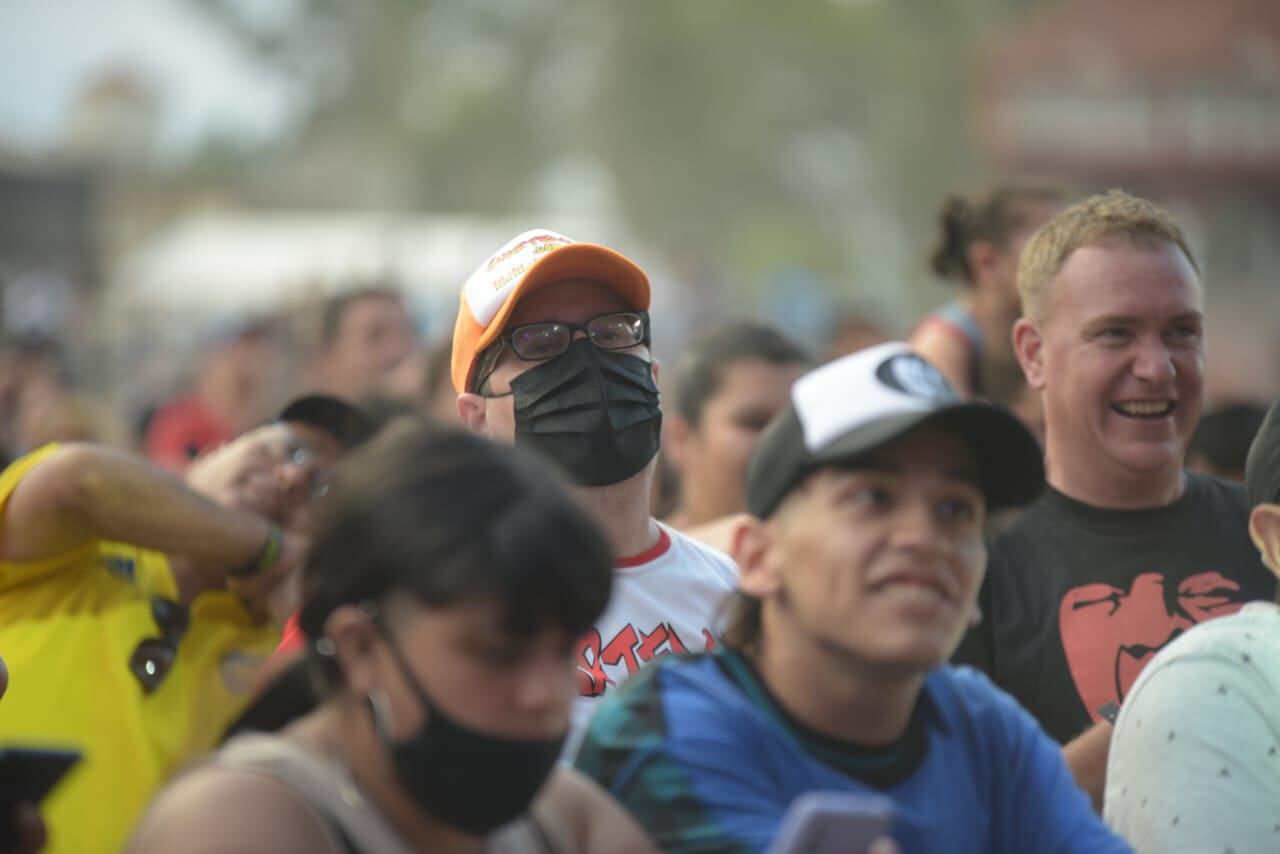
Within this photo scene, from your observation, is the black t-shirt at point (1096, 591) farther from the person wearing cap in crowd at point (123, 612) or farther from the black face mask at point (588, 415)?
the person wearing cap in crowd at point (123, 612)

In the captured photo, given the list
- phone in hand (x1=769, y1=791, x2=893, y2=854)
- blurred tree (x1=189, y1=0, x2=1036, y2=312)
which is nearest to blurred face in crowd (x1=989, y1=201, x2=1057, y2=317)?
phone in hand (x1=769, y1=791, x2=893, y2=854)

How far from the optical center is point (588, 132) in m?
90.6

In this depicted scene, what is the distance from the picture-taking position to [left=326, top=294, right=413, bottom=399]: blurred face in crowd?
9.41m

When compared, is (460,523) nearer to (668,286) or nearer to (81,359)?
(81,359)

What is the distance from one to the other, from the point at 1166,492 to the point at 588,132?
8742cm

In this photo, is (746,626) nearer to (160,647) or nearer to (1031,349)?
(160,647)

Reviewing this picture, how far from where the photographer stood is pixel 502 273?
4.24 meters

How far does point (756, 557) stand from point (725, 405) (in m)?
3.46

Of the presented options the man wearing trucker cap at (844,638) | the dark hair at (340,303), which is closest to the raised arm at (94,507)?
the man wearing trucker cap at (844,638)

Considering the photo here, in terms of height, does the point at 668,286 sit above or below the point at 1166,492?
below

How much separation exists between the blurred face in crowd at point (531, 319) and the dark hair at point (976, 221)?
9.69ft

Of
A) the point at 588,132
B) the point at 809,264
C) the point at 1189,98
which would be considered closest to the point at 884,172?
the point at 588,132

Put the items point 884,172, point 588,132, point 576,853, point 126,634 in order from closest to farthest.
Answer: point 576,853 → point 126,634 → point 884,172 → point 588,132

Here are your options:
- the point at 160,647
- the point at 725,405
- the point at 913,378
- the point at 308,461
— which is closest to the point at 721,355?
the point at 725,405
